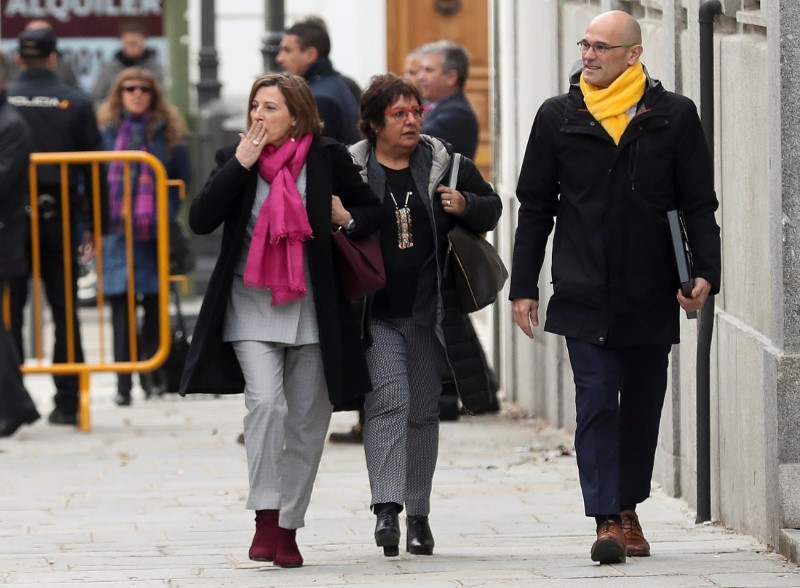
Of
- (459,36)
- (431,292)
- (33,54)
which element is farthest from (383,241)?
(459,36)

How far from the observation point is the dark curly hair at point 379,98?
7023mm

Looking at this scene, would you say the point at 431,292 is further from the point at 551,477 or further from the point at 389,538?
the point at 551,477

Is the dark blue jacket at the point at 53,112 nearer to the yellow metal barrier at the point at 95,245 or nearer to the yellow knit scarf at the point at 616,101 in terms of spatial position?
the yellow metal barrier at the point at 95,245

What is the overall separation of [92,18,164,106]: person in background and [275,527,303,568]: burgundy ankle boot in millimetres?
9182

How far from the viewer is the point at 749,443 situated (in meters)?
6.88

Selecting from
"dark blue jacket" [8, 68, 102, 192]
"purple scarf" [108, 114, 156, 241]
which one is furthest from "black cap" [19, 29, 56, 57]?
"purple scarf" [108, 114, 156, 241]

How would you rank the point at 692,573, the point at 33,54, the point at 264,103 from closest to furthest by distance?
the point at 692,573, the point at 264,103, the point at 33,54

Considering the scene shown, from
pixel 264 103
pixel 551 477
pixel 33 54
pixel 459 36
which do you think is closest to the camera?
pixel 264 103

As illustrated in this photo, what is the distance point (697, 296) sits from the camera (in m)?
6.33

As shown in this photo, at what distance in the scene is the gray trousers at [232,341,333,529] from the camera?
663 cm

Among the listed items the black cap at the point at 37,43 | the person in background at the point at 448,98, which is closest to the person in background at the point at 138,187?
the black cap at the point at 37,43

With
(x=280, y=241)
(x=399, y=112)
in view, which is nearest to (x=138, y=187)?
(x=399, y=112)

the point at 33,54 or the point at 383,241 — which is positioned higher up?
the point at 33,54

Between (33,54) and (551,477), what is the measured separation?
13.6 feet
